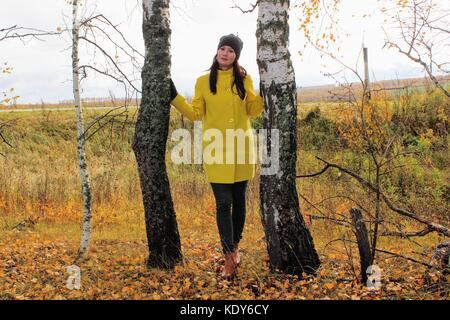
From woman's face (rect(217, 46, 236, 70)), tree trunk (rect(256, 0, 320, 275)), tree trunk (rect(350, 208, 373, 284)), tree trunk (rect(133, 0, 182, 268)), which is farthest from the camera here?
tree trunk (rect(133, 0, 182, 268))

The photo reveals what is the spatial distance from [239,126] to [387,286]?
189cm

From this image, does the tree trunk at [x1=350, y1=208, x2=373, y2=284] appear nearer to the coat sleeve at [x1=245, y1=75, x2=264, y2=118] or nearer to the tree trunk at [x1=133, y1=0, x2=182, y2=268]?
the coat sleeve at [x1=245, y1=75, x2=264, y2=118]

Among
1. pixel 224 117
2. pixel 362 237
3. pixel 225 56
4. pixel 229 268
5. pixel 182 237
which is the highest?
pixel 225 56

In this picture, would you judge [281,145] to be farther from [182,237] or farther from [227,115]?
[182,237]

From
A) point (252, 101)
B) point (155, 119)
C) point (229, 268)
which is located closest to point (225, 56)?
point (252, 101)

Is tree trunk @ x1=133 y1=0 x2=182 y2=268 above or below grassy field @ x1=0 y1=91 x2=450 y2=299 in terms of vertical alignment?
above

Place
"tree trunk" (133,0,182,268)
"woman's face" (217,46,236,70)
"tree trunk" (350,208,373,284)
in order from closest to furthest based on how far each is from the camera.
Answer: "tree trunk" (350,208,373,284) → "woman's face" (217,46,236,70) → "tree trunk" (133,0,182,268)

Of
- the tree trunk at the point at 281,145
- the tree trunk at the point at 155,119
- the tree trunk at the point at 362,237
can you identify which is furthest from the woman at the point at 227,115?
the tree trunk at the point at 362,237


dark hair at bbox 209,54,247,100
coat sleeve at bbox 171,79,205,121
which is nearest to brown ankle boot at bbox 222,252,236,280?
coat sleeve at bbox 171,79,205,121

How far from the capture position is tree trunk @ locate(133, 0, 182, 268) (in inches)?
178

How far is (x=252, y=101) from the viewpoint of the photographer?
4.39 meters

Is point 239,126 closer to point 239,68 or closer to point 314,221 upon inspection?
point 239,68

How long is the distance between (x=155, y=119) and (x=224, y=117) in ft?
2.30

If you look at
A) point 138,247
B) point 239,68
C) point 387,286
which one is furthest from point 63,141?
point 387,286
